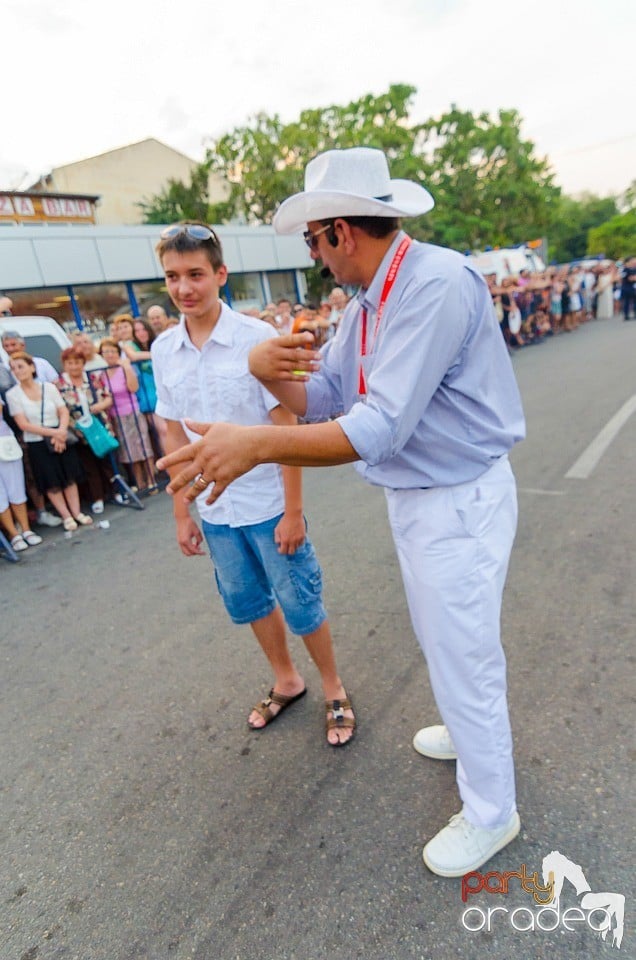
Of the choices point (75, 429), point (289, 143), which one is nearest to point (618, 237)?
point (289, 143)

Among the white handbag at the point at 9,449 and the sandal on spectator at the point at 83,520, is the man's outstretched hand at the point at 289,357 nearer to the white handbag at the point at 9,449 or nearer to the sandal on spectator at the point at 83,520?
the white handbag at the point at 9,449

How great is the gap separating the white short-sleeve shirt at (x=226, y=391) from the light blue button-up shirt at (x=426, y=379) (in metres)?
0.38

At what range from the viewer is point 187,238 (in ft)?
6.84

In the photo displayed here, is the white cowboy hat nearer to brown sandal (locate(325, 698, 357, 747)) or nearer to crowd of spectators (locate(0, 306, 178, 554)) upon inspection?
brown sandal (locate(325, 698, 357, 747))

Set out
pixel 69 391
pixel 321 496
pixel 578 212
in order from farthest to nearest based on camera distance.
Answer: pixel 578 212
pixel 69 391
pixel 321 496

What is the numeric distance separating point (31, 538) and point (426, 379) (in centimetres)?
515

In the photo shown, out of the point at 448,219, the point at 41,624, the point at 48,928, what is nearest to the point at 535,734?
the point at 48,928

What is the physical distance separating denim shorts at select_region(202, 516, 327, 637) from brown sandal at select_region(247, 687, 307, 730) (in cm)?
43

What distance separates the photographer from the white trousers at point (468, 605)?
5.51 ft

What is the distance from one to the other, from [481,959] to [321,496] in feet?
13.7

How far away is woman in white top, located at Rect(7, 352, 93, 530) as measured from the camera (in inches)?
219

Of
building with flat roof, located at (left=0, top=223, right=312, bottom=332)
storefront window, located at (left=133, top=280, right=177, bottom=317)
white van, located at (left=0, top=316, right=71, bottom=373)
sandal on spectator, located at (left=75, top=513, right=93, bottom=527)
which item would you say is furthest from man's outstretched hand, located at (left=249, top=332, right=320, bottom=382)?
storefront window, located at (left=133, top=280, right=177, bottom=317)

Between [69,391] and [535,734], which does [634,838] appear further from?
[69,391]

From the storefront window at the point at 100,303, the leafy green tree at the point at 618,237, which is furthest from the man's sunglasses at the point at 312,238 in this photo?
the leafy green tree at the point at 618,237
